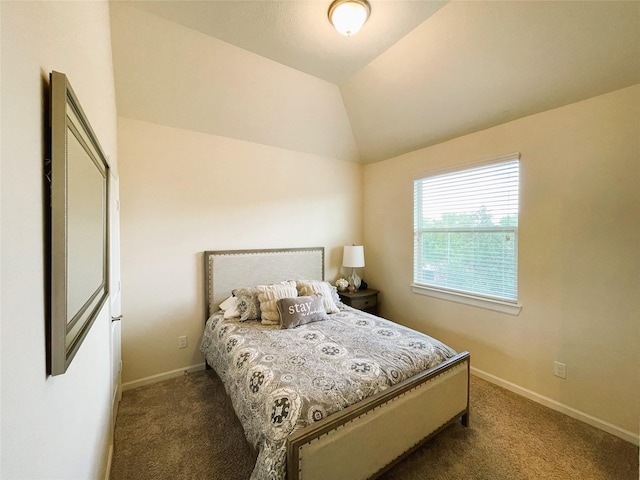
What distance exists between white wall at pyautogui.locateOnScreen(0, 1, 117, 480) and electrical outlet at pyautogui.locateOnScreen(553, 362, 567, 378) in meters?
3.13

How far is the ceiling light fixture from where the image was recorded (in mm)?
1789

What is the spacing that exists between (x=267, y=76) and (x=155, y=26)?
3.06 ft

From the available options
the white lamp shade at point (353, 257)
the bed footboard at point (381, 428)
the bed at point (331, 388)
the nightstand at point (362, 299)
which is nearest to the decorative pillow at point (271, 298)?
the bed at point (331, 388)

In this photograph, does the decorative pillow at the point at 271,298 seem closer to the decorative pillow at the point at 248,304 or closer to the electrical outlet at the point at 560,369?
the decorative pillow at the point at 248,304

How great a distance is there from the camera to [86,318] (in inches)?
40.2

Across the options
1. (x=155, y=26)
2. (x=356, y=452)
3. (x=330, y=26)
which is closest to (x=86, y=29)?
(x=155, y=26)

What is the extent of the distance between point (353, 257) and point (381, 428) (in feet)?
7.43

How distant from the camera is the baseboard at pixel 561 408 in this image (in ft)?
6.38

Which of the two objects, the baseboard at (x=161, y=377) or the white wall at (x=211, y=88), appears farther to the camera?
the baseboard at (x=161, y=377)

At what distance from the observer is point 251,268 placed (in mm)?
3072

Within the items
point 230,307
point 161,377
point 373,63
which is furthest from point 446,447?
point 373,63

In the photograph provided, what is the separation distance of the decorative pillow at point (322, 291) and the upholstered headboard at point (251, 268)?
42 cm

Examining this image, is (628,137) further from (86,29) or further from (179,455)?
(179,455)

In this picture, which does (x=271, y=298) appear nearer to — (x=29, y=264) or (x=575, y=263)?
(x=29, y=264)
